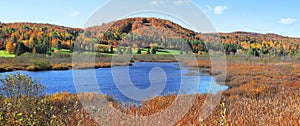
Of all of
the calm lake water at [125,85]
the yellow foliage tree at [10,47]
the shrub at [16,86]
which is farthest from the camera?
the yellow foliage tree at [10,47]

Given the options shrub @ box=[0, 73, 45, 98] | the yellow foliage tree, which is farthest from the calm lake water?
the yellow foliage tree

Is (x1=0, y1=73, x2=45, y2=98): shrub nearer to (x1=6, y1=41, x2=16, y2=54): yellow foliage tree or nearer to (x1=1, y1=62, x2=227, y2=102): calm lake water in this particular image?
(x1=1, y1=62, x2=227, y2=102): calm lake water

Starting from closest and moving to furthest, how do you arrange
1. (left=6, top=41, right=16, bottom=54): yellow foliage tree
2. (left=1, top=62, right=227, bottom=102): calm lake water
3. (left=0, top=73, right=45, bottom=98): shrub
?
(left=0, top=73, right=45, bottom=98): shrub < (left=1, top=62, right=227, bottom=102): calm lake water < (left=6, top=41, right=16, bottom=54): yellow foliage tree

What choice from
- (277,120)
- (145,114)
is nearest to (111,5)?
(145,114)

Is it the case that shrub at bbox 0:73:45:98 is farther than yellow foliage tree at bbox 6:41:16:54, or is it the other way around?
yellow foliage tree at bbox 6:41:16:54

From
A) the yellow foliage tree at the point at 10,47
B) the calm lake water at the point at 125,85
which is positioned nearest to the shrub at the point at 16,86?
the calm lake water at the point at 125,85

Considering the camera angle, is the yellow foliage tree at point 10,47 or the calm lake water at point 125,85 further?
the yellow foliage tree at point 10,47

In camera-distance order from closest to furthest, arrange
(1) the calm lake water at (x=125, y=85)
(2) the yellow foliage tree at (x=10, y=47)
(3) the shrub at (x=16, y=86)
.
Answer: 1. (3) the shrub at (x=16, y=86)
2. (1) the calm lake water at (x=125, y=85)
3. (2) the yellow foliage tree at (x=10, y=47)

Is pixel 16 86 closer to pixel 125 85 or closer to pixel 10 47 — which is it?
pixel 125 85

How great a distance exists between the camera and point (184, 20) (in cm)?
722

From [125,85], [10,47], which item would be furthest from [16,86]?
[10,47]

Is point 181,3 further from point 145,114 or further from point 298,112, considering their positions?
point 298,112

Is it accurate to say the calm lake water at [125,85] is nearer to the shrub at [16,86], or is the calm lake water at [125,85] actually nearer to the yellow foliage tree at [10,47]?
the shrub at [16,86]

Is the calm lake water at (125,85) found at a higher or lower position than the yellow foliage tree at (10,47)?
lower
